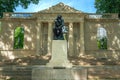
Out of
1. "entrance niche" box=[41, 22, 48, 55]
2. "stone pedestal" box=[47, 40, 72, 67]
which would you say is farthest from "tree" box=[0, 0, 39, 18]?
"stone pedestal" box=[47, 40, 72, 67]

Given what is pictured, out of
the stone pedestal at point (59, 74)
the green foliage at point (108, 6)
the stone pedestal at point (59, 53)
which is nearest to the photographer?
the stone pedestal at point (59, 74)

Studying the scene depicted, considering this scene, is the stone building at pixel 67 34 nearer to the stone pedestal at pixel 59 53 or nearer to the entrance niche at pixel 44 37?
the entrance niche at pixel 44 37

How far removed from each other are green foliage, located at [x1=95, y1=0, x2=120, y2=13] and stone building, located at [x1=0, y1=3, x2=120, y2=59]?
4.58 ft

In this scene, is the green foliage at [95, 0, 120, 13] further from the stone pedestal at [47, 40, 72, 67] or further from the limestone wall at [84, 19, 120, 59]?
the stone pedestal at [47, 40, 72, 67]

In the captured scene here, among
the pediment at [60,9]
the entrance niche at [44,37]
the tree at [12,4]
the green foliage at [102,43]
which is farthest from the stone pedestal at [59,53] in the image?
the green foliage at [102,43]

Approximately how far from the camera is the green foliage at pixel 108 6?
3142 centimetres

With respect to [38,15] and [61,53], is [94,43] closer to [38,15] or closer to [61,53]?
[38,15]

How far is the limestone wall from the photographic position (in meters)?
30.5

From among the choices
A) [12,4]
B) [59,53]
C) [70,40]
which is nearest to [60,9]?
[70,40]

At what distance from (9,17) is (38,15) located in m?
3.83

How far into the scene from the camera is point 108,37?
3092 centimetres

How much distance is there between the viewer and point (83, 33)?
101 ft

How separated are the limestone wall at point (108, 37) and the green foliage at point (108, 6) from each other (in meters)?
1.88

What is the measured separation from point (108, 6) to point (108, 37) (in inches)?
172
